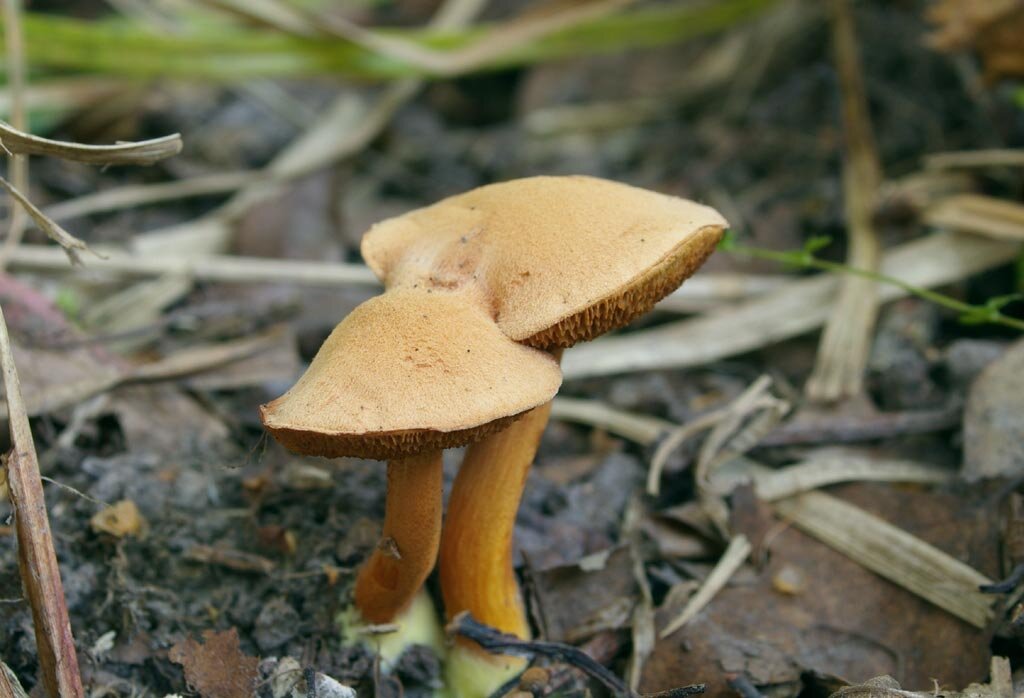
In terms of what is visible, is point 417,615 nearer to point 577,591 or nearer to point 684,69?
point 577,591

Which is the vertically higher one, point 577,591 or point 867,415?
point 867,415

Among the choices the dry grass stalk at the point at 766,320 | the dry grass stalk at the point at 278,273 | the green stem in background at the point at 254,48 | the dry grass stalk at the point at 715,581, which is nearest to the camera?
the dry grass stalk at the point at 715,581

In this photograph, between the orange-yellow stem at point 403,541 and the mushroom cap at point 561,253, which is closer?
Result: the mushroom cap at point 561,253

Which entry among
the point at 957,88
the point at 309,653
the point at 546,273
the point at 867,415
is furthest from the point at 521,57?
the point at 309,653

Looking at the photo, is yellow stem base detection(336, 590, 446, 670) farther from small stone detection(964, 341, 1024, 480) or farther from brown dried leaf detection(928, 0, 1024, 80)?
brown dried leaf detection(928, 0, 1024, 80)

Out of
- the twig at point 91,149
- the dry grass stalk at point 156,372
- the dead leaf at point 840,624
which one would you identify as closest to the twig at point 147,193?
the dry grass stalk at point 156,372

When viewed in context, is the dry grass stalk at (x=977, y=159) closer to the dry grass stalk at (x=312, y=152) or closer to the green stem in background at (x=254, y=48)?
the green stem in background at (x=254, y=48)

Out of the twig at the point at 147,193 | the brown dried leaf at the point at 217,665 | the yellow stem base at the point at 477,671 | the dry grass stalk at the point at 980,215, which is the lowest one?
the yellow stem base at the point at 477,671

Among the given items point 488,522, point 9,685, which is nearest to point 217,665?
point 9,685
